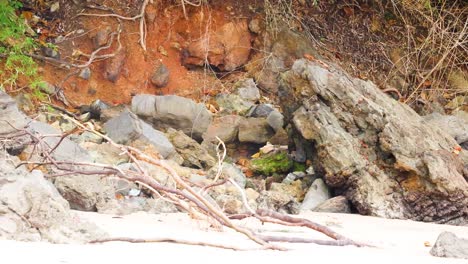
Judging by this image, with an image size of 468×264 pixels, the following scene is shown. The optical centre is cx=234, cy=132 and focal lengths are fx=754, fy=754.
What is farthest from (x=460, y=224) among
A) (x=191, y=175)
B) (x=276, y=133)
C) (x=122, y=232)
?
(x=122, y=232)

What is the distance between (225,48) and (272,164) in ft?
7.92

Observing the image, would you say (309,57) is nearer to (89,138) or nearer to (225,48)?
(225,48)

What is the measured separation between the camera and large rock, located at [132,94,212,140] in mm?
7809

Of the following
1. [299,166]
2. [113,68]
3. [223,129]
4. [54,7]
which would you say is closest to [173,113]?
[223,129]

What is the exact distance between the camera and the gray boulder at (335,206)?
580 centimetres

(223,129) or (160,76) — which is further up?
(160,76)

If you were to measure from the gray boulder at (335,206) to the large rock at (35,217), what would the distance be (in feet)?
9.82

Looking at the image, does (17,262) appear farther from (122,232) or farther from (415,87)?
(415,87)

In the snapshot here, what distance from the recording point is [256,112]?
8562 mm

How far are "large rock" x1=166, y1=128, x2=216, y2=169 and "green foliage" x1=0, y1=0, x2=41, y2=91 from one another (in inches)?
59.8

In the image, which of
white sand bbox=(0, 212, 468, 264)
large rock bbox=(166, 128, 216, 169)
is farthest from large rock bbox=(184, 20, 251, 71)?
white sand bbox=(0, 212, 468, 264)

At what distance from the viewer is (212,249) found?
9.85ft

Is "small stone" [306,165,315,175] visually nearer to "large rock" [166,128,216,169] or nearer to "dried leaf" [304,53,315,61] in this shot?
"large rock" [166,128,216,169]

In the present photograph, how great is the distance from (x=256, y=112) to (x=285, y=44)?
129 cm
